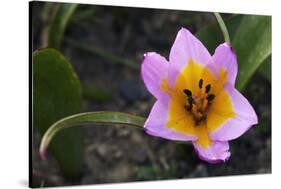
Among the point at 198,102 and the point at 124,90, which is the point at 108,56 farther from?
the point at 198,102

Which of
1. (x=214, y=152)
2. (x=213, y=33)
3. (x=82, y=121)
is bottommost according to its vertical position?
(x=214, y=152)

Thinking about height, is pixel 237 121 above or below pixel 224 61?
below

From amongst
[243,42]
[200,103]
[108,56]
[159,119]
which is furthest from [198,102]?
[108,56]

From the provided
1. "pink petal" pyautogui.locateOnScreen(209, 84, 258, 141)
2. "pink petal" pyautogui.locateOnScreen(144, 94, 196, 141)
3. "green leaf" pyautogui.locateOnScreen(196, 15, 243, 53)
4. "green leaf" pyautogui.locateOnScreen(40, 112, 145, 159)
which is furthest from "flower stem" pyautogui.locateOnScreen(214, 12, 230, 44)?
"green leaf" pyautogui.locateOnScreen(40, 112, 145, 159)

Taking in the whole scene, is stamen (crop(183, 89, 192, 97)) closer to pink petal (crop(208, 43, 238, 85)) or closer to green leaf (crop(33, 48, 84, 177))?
pink petal (crop(208, 43, 238, 85))

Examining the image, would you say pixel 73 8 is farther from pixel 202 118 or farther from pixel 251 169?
pixel 251 169

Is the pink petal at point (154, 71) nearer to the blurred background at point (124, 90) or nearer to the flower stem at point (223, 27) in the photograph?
the blurred background at point (124, 90)

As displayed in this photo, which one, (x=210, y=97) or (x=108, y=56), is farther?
(x=108, y=56)

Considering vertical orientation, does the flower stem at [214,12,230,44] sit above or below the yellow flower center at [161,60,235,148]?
above

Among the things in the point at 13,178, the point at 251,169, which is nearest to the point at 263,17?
the point at 251,169
